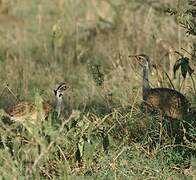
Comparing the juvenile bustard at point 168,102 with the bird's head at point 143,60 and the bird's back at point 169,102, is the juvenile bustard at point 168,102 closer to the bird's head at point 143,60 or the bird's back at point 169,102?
the bird's back at point 169,102

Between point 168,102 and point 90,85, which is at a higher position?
point 168,102

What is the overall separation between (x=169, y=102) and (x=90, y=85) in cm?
186

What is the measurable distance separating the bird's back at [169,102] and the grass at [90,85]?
0.20 meters

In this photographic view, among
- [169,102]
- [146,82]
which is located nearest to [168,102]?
[169,102]

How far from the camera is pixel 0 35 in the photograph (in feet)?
33.4

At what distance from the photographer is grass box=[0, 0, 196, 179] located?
15.8 feet

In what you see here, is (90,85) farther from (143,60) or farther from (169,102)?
(169,102)

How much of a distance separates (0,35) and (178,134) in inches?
205

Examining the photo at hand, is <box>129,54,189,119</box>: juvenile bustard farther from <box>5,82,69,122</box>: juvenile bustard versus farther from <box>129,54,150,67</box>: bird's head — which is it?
<box>5,82,69,122</box>: juvenile bustard

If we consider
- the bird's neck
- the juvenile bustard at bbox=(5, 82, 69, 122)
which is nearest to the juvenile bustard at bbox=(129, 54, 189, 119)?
the bird's neck

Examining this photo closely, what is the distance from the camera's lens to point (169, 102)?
5965 millimetres

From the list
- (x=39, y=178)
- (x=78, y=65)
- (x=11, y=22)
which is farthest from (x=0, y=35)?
(x=39, y=178)

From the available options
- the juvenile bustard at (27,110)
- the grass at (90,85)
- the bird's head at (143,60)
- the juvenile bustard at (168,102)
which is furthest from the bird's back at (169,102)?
the juvenile bustard at (27,110)

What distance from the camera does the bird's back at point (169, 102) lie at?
590cm
